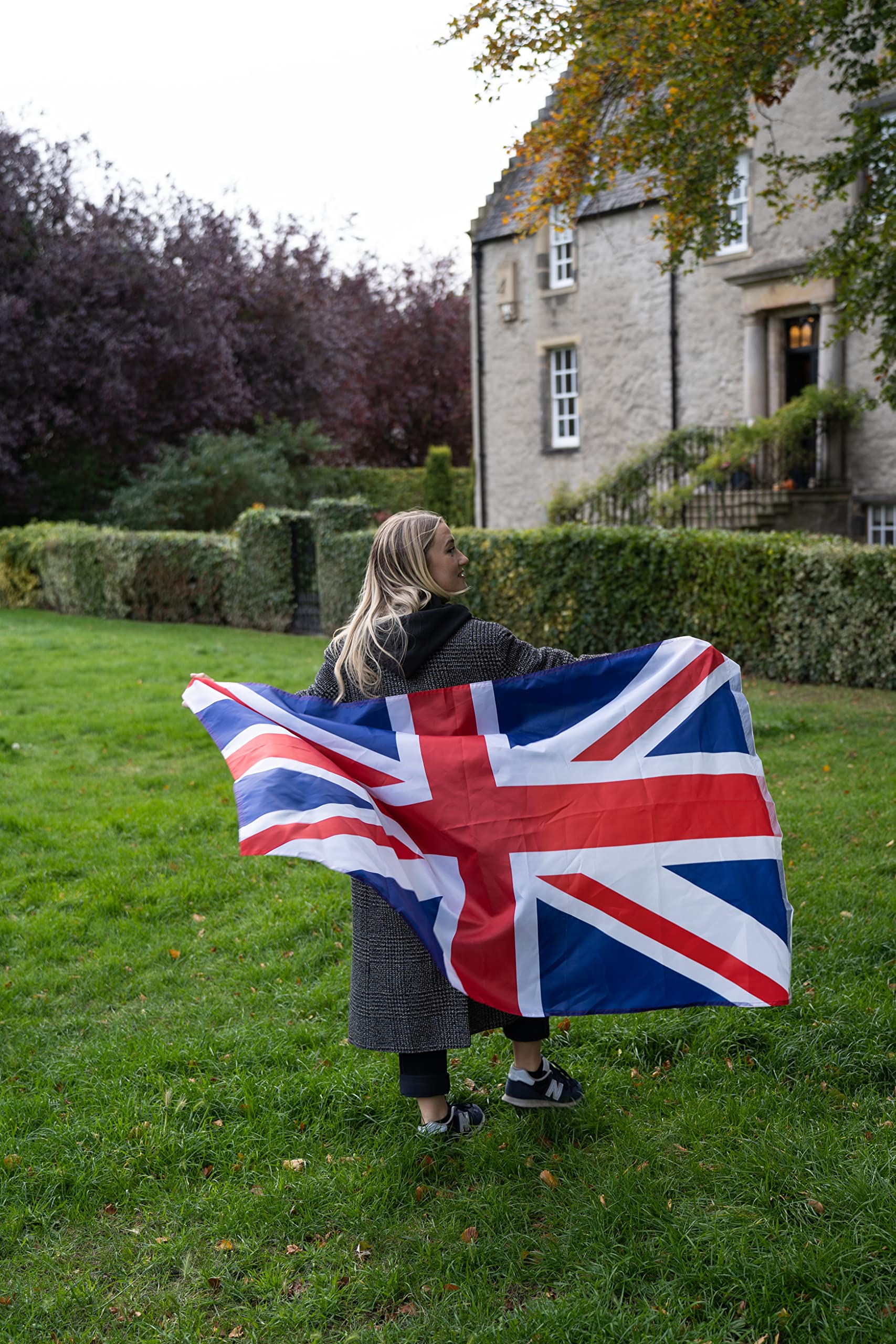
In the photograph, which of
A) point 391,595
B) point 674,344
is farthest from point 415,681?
point 674,344

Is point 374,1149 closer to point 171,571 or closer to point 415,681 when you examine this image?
point 415,681

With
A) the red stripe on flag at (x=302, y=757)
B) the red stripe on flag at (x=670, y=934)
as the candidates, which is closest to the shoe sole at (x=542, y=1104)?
the red stripe on flag at (x=670, y=934)

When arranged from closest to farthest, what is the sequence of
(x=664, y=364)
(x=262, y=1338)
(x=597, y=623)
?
(x=262, y=1338) < (x=597, y=623) < (x=664, y=364)

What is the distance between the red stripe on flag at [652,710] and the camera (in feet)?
11.6

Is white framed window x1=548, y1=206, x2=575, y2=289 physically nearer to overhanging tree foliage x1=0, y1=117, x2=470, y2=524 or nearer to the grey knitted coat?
overhanging tree foliage x1=0, y1=117, x2=470, y2=524

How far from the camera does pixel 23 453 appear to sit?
26.9 m

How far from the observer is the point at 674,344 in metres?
21.6

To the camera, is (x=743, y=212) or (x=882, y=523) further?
(x=743, y=212)

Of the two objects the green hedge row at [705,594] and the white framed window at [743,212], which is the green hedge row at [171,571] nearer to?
the green hedge row at [705,594]

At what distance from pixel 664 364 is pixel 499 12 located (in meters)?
14.1

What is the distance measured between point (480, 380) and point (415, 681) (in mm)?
23816

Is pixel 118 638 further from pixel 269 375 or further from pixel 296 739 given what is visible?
pixel 269 375

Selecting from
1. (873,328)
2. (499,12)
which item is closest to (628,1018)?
(499,12)

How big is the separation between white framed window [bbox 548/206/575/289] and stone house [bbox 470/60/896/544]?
0.04m
